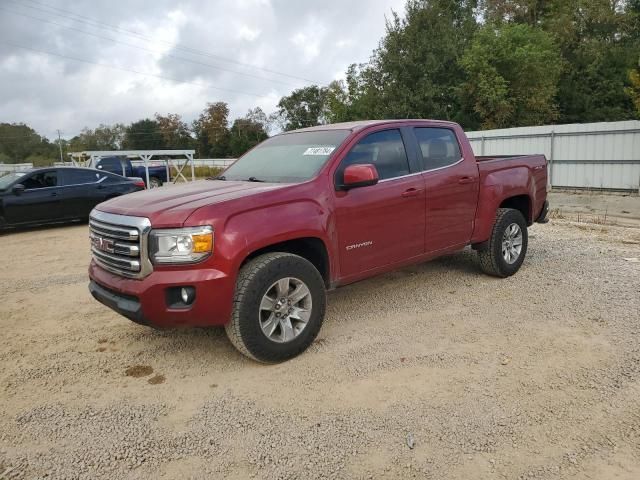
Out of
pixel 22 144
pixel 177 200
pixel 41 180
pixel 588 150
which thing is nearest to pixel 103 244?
pixel 177 200

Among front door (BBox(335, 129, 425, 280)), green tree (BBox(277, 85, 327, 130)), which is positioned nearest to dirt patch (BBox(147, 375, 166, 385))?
front door (BBox(335, 129, 425, 280))

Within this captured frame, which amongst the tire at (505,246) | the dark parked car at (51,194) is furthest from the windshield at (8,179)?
the tire at (505,246)

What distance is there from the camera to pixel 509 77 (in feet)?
88.4

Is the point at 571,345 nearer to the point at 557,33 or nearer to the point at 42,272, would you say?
the point at 42,272

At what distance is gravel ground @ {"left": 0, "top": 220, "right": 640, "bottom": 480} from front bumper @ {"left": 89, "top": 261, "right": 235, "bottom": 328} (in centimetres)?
48

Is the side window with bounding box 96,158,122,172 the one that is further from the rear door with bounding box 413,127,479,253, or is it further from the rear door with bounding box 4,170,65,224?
the rear door with bounding box 413,127,479,253

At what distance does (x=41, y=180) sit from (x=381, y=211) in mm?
8780

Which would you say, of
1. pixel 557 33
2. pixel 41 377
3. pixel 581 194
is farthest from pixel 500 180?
pixel 557 33

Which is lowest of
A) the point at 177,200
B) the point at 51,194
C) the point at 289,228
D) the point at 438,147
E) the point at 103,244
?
the point at 103,244

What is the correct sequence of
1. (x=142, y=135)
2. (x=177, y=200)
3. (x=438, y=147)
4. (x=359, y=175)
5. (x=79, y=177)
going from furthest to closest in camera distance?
(x=142, y=135), (x=79, y=177), (x=438, y=147), (x=359, y=175), (x=177, y=200)

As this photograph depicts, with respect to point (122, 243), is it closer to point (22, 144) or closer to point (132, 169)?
point (132, 169)

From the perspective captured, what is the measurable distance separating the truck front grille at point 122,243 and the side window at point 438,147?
277cm

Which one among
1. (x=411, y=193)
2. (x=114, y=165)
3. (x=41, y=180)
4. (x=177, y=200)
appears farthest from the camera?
(x=114, y=165)

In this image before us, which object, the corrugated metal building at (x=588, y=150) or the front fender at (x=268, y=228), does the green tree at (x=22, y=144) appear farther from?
the front fender at (x=268, y=228)
